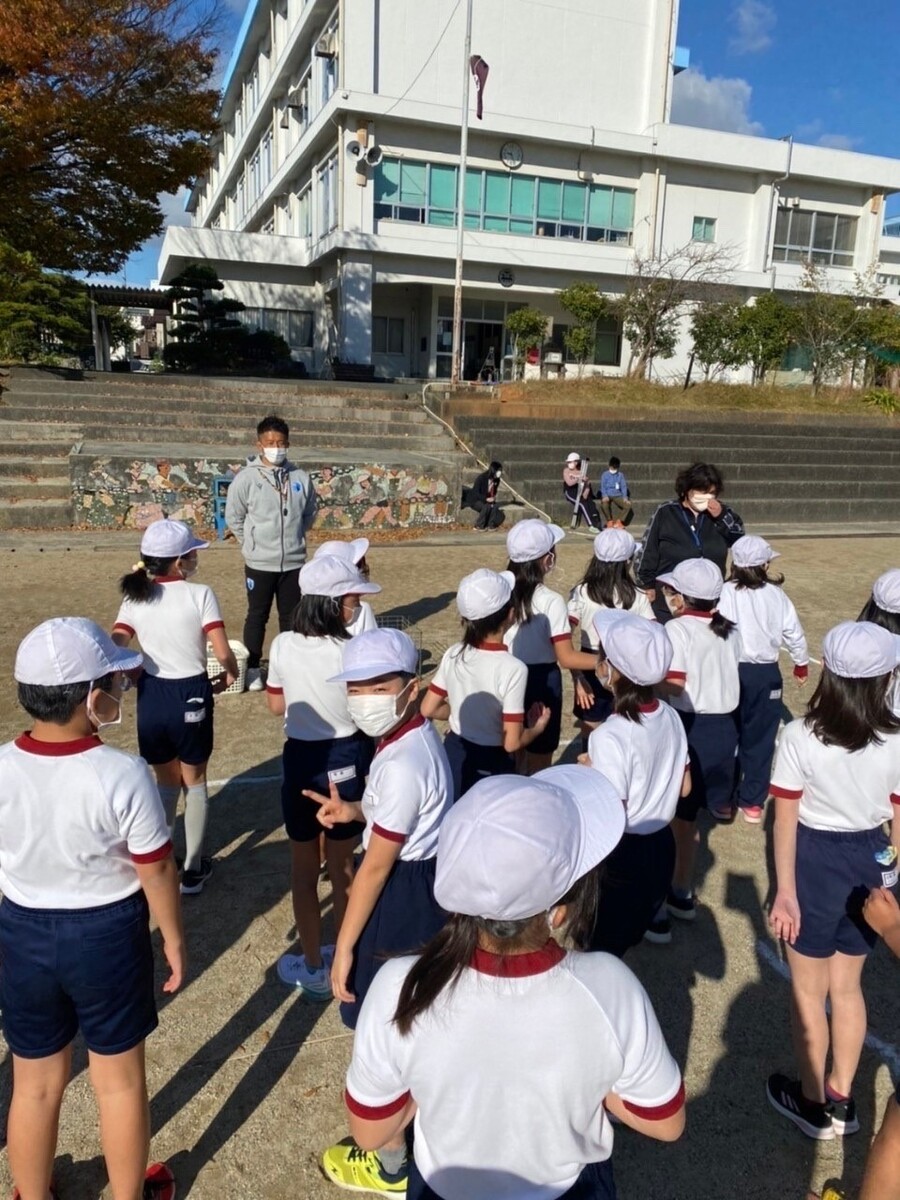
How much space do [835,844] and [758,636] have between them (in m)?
2.10

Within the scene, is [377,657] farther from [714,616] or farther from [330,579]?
[714,616]

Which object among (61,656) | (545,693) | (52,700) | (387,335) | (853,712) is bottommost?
(545,693)

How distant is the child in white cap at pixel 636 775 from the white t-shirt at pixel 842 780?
380mm

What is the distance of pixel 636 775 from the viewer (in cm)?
268

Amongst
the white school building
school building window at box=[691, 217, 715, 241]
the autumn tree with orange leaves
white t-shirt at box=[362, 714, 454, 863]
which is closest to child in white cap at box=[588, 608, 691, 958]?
white t-shirt at box=[362, 714, 454, 863]

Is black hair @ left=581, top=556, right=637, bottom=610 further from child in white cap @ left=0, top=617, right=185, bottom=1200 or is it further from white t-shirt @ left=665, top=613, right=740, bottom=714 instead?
child in white cap @ left=0, top=617, right=185, bottom=1200

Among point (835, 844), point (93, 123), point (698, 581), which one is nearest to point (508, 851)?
point (835, 844)

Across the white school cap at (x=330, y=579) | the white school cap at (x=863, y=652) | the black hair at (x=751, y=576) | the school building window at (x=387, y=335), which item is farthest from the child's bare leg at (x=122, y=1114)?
the school building window at (x=387, y=335)

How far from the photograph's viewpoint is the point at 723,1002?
3215 millimetres

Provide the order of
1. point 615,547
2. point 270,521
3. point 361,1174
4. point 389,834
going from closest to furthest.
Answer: point 389,834 < point 361,1174 < point 615,547 < point 270,521

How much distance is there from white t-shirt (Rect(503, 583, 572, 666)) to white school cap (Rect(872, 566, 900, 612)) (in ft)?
4.71

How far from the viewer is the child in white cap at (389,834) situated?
91.7 inches

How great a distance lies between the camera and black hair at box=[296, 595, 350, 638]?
3217mm

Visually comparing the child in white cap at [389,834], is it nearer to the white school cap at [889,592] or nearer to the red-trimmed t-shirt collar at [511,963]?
the red-trimmed t-shirt collar at [511,963]
